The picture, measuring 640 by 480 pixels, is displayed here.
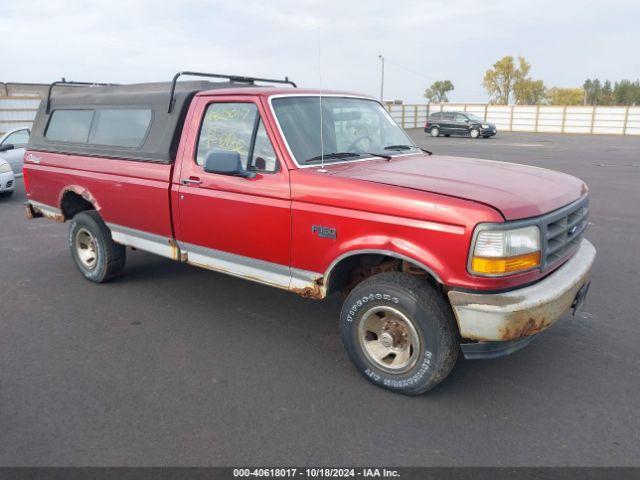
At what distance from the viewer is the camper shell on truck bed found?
15.5ft

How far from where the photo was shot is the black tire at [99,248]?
5.63 m

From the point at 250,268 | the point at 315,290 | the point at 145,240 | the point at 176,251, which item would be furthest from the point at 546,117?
the point at 315,290

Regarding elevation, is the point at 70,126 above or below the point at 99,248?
above

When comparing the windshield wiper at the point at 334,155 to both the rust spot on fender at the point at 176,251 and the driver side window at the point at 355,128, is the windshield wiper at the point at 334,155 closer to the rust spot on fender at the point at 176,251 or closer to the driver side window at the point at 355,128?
the driver side window at the point at 355,128

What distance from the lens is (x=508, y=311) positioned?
120 inches

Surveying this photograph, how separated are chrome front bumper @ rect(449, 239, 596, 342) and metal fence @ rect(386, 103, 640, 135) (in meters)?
37.8

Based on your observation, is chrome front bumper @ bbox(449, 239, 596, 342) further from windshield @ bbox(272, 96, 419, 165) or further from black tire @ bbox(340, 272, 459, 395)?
windshield @ bbox(272, 96, 419, 165)

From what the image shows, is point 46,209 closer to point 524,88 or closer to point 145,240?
point 145,240

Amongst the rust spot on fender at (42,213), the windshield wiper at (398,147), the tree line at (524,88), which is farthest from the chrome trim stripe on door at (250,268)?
the tree line at (524,88)

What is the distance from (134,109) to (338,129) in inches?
83.0

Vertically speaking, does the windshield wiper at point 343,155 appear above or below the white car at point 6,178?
above

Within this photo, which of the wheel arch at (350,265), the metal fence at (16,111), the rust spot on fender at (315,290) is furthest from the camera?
the metal fence at (16,111)

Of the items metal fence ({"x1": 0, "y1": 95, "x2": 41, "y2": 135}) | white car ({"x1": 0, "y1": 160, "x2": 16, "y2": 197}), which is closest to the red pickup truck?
white car ({"x1": 0, "y1": 160, "x2": 16, "y2": 197})

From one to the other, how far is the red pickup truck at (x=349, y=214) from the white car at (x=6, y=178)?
611 centimetres
